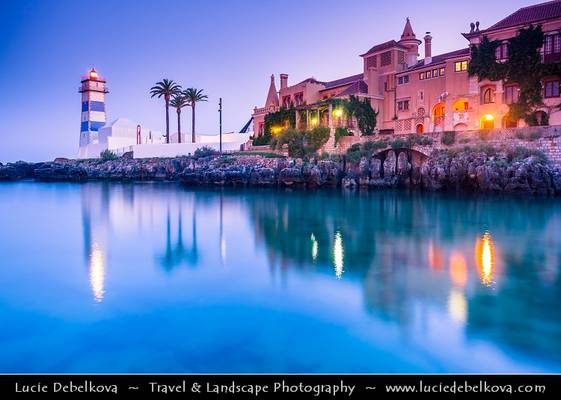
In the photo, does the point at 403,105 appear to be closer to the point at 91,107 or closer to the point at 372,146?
the point at 372,146

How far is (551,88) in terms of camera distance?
4000cm

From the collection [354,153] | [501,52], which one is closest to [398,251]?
[354,153]

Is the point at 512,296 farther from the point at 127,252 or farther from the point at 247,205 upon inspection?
the point at 247,205

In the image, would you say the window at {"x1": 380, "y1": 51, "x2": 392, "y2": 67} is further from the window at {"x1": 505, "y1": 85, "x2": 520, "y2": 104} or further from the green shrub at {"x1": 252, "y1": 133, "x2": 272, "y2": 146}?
the green shrub at {"x1": 252, "y1": 133, "x2": 272, "y2": 146}

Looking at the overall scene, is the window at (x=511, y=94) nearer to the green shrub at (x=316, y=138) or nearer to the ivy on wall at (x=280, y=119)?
the green shrub at (x=316, y=138)

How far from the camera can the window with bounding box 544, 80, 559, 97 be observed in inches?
1563

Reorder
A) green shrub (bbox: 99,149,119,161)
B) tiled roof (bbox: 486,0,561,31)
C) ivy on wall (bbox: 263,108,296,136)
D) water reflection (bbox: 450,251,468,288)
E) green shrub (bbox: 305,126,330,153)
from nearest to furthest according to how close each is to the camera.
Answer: water reflection (bbox: 450,251,468,288)
tiled roof (bbox: 486,0,561,31)
green shrub (bbox: 305,126,330,153)
ivy on wall (bbox: 263,108,296,136)
green shrub (bbox: 99,149,119,161)

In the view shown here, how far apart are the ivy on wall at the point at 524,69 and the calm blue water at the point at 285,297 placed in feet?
59.6

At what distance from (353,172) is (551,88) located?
19921 millimetres

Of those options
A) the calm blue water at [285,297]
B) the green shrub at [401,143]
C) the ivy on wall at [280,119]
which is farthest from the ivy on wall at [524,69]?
the ivy on wall at [280,119]

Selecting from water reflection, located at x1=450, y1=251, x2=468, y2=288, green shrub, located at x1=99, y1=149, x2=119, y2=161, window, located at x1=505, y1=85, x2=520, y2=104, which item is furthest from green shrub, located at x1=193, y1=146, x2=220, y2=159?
water reflection, located at x1=450, y1=251, x2=468, y2=288

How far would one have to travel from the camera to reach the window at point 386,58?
53.4m

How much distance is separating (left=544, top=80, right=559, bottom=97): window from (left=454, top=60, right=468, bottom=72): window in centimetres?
781

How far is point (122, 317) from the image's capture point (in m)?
11.0
